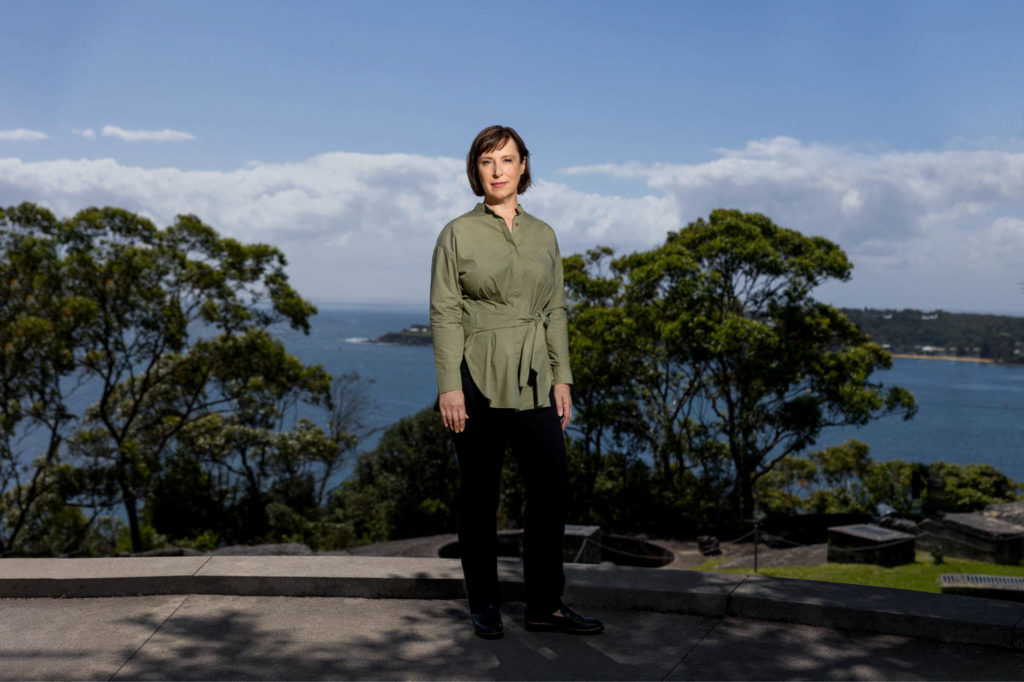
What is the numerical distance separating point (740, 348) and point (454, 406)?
18827 mm

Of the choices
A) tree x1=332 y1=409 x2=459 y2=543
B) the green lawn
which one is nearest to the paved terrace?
the green lawn

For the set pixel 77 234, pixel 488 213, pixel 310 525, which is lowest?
pixel 310 525

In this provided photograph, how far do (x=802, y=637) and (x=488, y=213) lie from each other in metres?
1.86

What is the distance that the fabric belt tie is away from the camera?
2963 millimetres

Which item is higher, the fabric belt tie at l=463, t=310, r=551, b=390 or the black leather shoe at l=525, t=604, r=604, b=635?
the fabric belt tie at l=463, t=310, r=551, b=390

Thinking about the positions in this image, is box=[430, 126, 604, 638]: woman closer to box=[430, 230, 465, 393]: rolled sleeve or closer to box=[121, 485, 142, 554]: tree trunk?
box=[430, 230, 465, 393]: rolled sleeve

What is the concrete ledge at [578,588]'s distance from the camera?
9.98 feet

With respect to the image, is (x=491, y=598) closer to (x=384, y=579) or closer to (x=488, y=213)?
(x=384, y=579)

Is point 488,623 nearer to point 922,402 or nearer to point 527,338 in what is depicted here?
point 527,338

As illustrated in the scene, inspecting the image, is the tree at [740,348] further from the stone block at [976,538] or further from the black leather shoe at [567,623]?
the black leather shoe at [567,623]

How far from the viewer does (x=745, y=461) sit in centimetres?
2267

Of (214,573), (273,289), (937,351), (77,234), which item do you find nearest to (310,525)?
(273,289)

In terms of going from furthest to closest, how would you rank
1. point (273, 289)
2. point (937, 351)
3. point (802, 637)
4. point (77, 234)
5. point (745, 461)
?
point (937, 351) < point (745, 461) < point (273, 289) < point (77, 234) < point (802, 637)

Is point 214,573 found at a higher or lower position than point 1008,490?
higher
